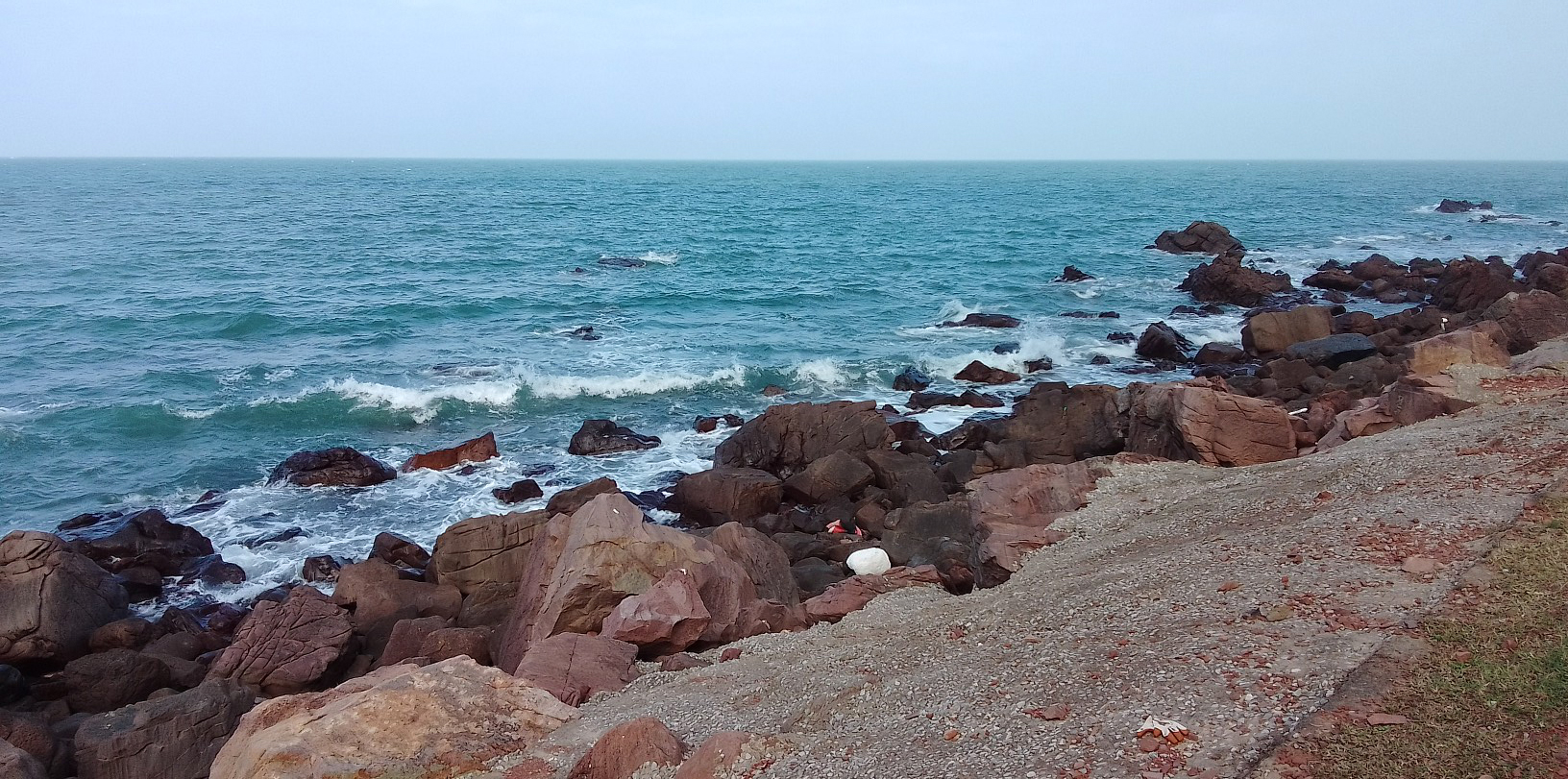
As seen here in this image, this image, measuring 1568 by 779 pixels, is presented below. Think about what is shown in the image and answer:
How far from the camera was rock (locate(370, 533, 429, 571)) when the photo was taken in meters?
19.5

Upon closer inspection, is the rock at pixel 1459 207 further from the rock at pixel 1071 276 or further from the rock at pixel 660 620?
the rock at pixel 660 620

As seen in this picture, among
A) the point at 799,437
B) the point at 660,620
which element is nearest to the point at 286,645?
the point at 660,620

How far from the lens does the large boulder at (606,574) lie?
13625 millimetres

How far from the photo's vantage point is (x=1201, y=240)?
64.9m

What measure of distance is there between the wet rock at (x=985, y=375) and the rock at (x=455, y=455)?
1598 centimetres

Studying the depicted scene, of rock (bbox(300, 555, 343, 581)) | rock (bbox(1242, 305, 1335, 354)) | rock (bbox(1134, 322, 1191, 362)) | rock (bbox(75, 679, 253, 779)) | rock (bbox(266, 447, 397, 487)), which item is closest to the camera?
rock (bbox(75, 679, 253, 779))

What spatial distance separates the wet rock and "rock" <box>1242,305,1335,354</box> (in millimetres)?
8385

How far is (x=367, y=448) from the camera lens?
26594 mm

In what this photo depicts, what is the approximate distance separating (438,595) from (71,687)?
5450 mm

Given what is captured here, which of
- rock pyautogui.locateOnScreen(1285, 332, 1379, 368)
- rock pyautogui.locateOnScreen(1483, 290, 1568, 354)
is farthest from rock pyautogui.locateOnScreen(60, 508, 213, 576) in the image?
rock pyautogui.locateOnScreen(1483, 290, 1568, 354)

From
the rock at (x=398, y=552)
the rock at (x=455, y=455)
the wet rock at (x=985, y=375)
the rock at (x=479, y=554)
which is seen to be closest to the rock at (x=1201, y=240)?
the wet rock at (x=985, y=375)

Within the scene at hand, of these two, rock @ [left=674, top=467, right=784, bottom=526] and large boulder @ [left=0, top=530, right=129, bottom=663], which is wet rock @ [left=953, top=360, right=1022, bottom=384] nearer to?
rock @ [left=674, top=467, right=784, bottom=526]

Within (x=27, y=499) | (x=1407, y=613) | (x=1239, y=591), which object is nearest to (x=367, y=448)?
(x=27, y=499)

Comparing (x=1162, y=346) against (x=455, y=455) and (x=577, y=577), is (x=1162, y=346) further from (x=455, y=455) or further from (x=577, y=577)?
(x=577, y=577)
